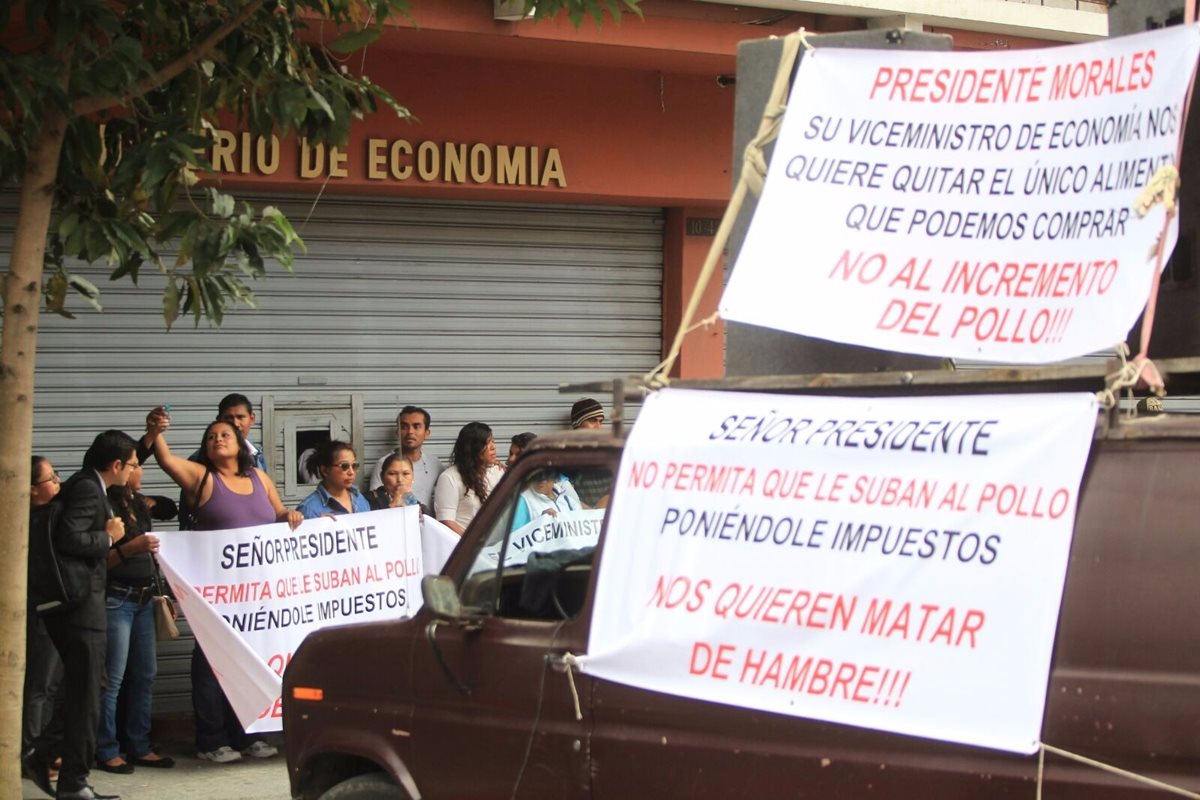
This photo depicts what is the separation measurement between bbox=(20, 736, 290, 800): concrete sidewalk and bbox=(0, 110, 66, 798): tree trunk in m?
2.14

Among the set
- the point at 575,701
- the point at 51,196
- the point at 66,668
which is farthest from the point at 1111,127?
the point at 66,668

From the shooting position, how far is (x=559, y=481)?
191 inches

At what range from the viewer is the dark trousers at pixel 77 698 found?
7.43 metres

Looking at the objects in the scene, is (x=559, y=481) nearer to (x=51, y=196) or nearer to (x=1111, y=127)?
(x=1111, y=127)

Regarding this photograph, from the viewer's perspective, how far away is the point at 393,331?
33.9ft

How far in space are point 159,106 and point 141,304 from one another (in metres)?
2.97

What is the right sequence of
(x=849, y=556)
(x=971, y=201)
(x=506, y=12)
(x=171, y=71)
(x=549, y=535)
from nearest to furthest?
1. (x=849, y=556)
2. (x=971, y=201)
3. (x=549, y=535)
4. (x=171, y=71)
5. (x=506, y=12)

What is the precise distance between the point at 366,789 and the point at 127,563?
11.2 feet

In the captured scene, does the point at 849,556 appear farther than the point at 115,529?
No

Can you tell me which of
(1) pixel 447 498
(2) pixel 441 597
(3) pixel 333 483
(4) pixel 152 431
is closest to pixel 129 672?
(4) pixel 152 431

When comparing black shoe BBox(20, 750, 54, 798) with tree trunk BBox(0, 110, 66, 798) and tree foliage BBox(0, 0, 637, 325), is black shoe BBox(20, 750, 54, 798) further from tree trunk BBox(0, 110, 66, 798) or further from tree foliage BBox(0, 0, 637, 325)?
tree foliage BBox(0, 0, 637, 325)

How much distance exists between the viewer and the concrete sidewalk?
7918mm

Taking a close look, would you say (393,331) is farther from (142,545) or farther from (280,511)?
(142,545)

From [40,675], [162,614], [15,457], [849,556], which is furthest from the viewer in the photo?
[162,614]
